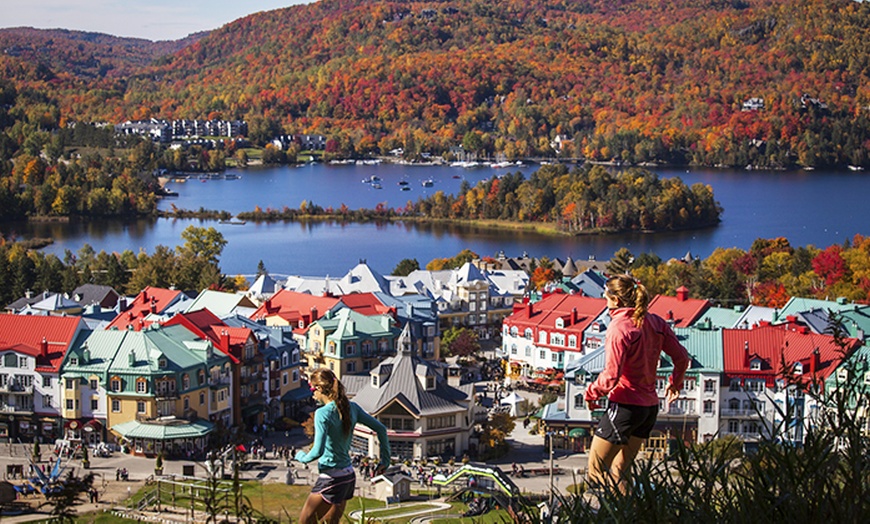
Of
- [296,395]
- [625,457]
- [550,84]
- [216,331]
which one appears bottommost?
[296,395]

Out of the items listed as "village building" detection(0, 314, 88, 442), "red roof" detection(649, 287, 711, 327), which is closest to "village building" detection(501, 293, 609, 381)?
"red roof" detection(649, 287, 711, 327)

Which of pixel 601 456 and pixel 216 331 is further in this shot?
pixel 216 331

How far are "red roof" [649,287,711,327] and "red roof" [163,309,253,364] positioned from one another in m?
4.56

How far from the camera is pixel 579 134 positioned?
217ft

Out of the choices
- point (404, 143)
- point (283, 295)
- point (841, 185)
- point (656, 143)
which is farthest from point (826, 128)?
point (283, 295)

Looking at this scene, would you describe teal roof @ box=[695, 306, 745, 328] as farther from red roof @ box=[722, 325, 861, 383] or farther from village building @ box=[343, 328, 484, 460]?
village building @ box=[343, 328, 484, 460]

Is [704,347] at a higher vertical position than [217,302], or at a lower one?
higher

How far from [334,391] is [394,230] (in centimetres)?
3228

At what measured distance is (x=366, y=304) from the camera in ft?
48.4

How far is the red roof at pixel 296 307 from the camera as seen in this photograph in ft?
46.1

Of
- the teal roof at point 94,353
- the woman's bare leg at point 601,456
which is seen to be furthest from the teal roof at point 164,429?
the woman's bare leg at point 601,456

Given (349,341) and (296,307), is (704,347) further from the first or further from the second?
(296,307)

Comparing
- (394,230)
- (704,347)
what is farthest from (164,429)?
(394,230)

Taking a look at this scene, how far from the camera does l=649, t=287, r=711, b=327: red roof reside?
13.8 metres
